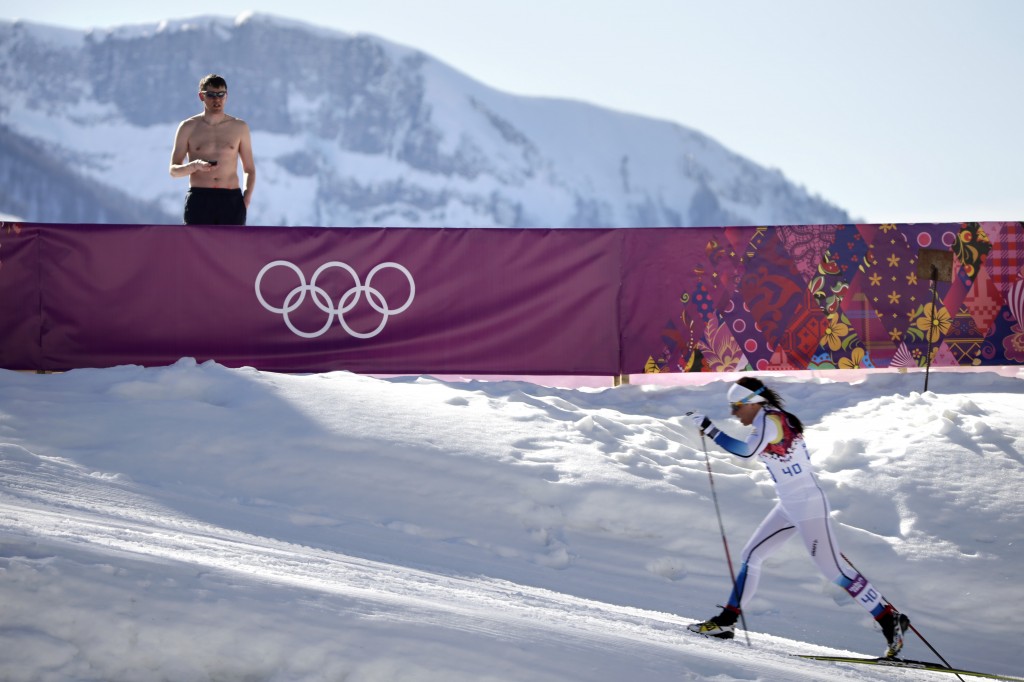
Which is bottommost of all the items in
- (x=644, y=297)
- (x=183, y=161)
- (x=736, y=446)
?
(x=736, y=446)

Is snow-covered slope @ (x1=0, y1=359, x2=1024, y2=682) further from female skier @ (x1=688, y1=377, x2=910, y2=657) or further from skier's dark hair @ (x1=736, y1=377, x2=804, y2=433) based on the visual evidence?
skier's dark hair @ (x1=736, y1=377, x2=804, y2=433)

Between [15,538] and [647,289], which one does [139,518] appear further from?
[647,289]

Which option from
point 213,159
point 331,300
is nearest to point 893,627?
point 331,300

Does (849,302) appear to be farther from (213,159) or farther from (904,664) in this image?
(213,159)

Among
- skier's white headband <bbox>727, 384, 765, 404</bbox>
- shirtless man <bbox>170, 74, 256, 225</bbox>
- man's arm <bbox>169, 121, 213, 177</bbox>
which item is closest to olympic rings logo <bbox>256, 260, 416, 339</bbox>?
shirtless man <bbox>170, 74, 256, 225</bbox>

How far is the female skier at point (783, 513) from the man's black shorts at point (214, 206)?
21.6 ft

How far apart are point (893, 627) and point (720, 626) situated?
101 cm

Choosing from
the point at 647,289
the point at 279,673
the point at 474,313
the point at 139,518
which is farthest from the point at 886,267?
the point at 279,673

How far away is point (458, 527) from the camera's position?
8109 mm

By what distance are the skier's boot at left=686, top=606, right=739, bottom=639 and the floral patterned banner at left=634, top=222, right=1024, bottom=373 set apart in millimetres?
5483

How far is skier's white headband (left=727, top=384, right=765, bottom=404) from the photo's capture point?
6668mm

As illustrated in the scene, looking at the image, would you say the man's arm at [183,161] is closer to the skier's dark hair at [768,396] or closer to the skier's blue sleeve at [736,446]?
the skier's dark hair at [768,396]

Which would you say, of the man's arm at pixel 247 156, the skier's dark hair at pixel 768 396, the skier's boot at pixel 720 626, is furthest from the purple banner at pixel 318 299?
the skier's boot at pixel 720 626

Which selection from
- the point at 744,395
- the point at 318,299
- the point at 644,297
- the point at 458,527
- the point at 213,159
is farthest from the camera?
the point at 644,297
